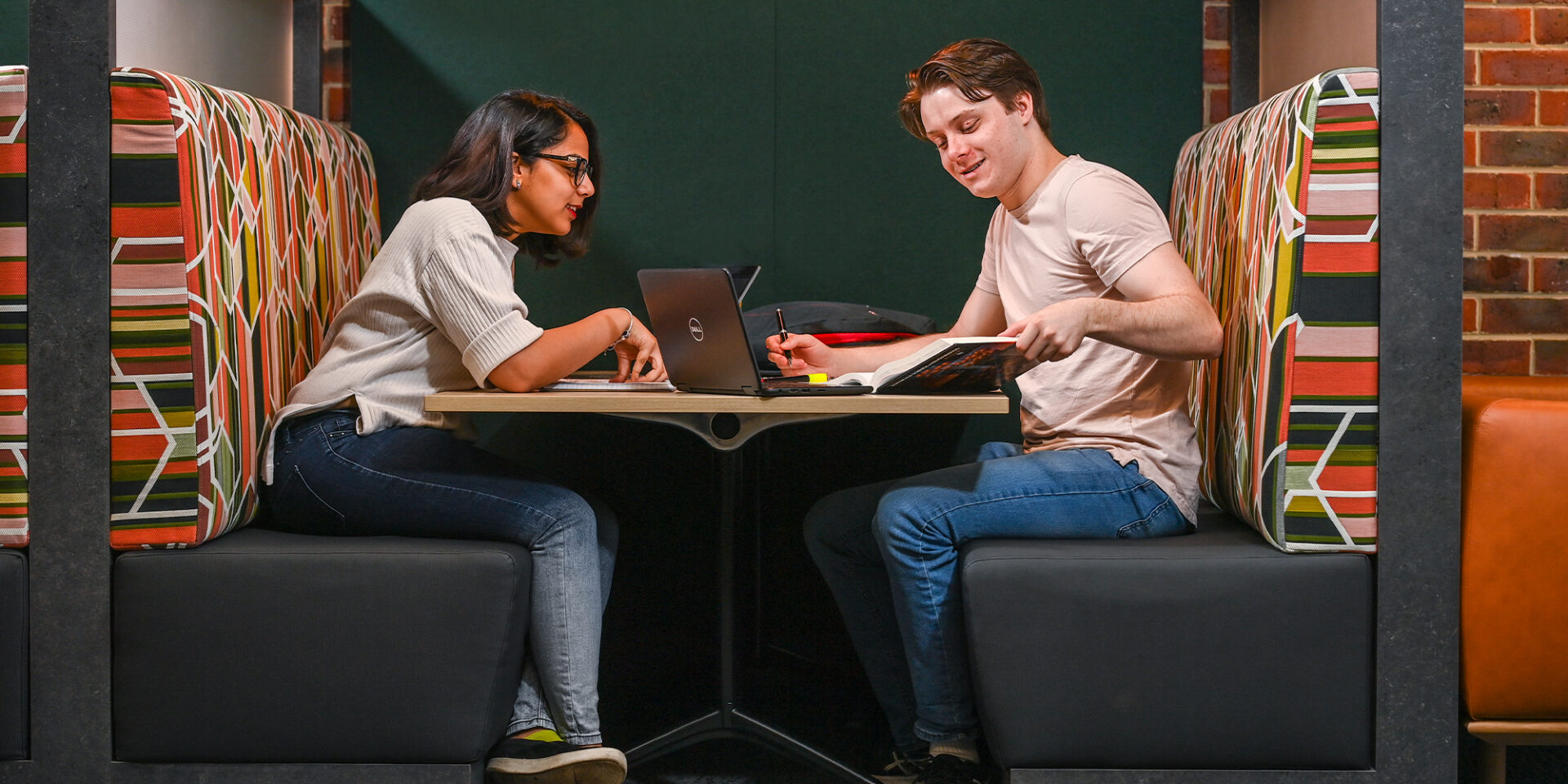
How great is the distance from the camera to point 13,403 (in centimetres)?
161

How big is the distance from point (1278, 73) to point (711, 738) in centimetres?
182

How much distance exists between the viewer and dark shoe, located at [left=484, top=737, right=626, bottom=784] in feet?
5.41

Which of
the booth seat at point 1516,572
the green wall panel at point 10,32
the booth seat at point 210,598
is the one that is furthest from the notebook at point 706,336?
the green wall panel at point 10,32

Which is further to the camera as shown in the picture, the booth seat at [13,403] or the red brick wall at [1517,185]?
the red brick wall at [1517,185]

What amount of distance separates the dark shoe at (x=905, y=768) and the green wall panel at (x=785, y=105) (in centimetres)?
110

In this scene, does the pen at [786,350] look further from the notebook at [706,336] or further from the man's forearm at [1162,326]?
the man's forearm at [1162,326]

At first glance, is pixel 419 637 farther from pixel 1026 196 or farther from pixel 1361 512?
pixel 1361 512

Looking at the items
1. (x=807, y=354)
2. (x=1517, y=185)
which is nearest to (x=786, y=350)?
(x=807, y=354)

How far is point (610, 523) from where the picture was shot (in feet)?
6.40

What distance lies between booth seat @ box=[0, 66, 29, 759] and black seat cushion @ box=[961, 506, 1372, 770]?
53.3 inches

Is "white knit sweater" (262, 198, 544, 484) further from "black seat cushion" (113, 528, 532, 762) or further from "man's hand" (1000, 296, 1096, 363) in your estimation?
"man's hand" (1000, 296, 1096, 363)

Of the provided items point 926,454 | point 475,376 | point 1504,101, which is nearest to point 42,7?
point 475,376

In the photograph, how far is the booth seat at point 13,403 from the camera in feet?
5.25

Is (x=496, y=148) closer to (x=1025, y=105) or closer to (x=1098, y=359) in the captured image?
(x=1025, y=105)
